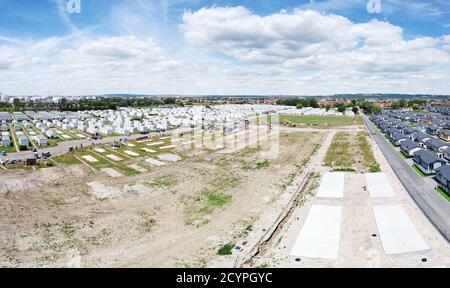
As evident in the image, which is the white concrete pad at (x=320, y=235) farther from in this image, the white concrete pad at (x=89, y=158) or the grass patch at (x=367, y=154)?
the white concrete pad at (x=89, y=158)

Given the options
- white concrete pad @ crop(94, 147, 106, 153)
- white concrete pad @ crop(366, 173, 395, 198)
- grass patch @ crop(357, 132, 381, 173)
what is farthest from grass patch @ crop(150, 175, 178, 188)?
grass patch @ crop(357, 132, 381, 173)

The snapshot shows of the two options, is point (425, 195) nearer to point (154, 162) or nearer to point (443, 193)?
point (443, 193)

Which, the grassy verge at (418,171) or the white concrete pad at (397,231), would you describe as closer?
the white concrete pad at (397,231)

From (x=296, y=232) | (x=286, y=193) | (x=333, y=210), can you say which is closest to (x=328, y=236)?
(x=296, y=232)

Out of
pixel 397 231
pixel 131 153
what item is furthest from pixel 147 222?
pixel 131 153

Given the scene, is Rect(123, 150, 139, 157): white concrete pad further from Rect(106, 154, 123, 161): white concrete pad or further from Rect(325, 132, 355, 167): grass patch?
Rect(325, 132, 355, 167): grass patch

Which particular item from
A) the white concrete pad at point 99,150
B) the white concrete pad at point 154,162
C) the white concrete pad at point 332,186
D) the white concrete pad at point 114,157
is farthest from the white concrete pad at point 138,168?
the white concrete pad at point 332,186
